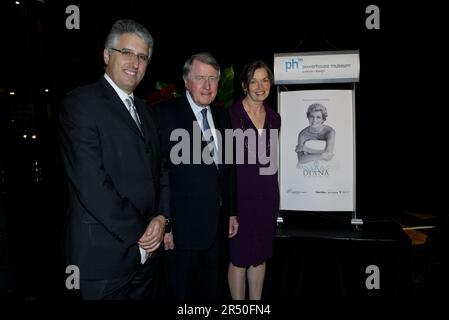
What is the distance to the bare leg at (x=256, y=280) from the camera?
242 cm

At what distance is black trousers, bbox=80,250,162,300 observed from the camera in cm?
146

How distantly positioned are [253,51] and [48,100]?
8.65 ft

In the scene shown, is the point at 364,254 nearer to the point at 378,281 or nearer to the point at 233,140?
the point at 378,281

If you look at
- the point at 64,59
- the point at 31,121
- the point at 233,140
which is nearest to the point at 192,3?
the point at 64,59

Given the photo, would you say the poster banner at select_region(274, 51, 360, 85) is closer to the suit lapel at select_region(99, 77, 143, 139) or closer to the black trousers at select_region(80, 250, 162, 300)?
the suit lapel at select_region(99, 77, 143, 139)

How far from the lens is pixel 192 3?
4551mm

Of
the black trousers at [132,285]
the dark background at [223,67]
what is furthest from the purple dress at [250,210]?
the dark background at [223,67]

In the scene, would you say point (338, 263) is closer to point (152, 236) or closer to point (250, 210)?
point (250, 210)

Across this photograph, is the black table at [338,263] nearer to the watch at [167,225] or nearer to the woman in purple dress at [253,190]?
the woman in purple dress at [253,190]

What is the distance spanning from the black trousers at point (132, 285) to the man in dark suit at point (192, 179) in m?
0.16

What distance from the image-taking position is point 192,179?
1.91 metres

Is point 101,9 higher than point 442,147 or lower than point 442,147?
higher

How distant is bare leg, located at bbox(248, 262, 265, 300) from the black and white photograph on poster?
67 cm

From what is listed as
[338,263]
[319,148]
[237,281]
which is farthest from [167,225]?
[319,148]
